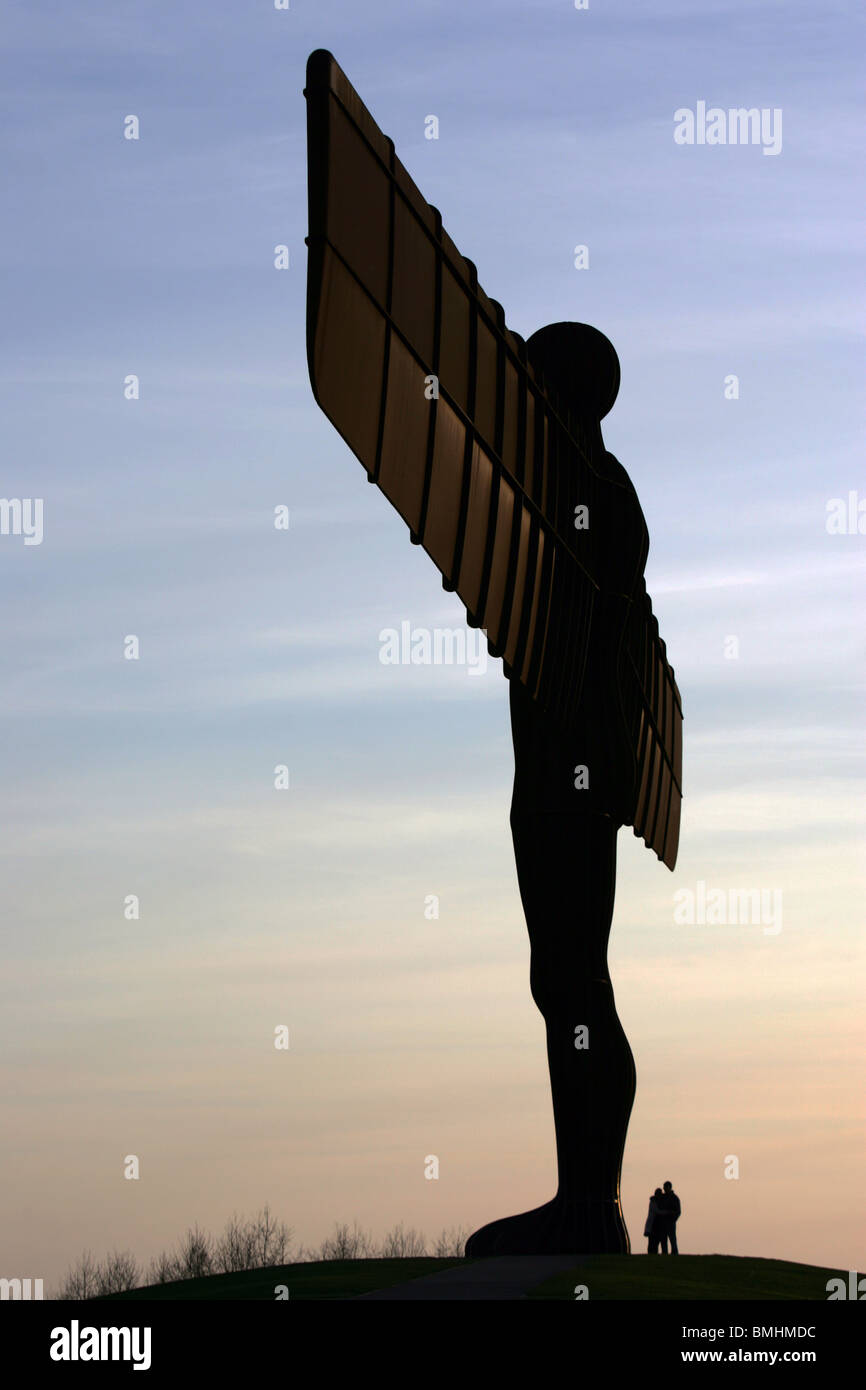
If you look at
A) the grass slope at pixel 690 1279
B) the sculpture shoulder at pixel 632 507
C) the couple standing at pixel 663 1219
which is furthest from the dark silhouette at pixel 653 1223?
the sculpture shoulder at pixel 632 507

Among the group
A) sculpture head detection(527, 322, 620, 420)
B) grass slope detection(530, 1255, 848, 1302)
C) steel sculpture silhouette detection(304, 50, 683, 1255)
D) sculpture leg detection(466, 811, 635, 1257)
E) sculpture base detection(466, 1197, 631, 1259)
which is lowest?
grass slope detection(530, 1255, 848, 1302)

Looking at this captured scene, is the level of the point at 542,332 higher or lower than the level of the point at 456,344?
higher

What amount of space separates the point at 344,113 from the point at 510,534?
4.56 meters

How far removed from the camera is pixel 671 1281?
15.0 meters

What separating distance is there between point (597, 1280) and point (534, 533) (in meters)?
6.75

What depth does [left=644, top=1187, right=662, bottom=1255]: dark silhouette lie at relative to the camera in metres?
18.8

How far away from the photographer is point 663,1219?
61.6ft

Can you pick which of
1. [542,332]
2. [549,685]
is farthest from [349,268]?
[542,332]

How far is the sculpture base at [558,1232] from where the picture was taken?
1717 cm

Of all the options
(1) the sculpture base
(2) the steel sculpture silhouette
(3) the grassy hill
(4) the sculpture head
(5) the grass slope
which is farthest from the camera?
(4) the sculpture head

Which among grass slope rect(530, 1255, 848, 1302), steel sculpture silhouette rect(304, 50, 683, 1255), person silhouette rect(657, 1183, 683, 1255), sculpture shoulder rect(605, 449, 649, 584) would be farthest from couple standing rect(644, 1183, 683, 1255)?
sculpture shoulder rect(605, 449, 649, 584)

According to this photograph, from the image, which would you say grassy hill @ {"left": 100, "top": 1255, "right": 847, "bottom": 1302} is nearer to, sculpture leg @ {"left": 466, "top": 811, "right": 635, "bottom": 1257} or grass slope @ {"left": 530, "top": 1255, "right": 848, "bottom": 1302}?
grass slope @ {"left": 530, "top": 1255, "right": 848, "bottom": 1302}

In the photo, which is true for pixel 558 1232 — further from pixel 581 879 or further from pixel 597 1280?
pixel 581 879
